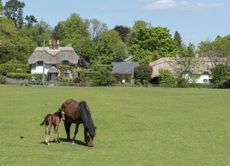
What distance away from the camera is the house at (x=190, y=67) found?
4016 inches

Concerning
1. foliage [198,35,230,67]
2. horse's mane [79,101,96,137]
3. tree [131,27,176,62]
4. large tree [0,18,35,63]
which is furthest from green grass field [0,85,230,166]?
tree [131,27,176,62]

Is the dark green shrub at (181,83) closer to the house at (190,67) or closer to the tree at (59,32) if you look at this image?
the house at (190,67)

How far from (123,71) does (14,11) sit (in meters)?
78.4

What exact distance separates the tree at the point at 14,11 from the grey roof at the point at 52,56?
6543 centimetres

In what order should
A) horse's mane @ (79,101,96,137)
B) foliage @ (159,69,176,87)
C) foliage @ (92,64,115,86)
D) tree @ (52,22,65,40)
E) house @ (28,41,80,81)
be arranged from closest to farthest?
1. horse's mane @ (79,101,96,137)
2. foliage @ (92,64,115,86)
3. foliage @ (159,69,176,87)
4. house @ (28,41,80,81)
5. tree @ (52,22,65,40)

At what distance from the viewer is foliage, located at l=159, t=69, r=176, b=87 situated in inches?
3574

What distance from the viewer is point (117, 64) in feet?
381

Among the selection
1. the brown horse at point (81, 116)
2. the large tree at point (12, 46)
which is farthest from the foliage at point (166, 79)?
the brown horse at point (81, 116)

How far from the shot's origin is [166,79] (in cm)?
9450

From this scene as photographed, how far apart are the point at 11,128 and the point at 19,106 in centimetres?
1181

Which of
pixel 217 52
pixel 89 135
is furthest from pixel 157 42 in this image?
pixel 89 135

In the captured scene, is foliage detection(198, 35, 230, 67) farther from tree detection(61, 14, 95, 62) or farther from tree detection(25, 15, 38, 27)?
tree detection(25, 15, 38, 27)

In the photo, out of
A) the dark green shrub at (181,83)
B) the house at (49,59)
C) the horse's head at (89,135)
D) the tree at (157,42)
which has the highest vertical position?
the tree at (157,42)

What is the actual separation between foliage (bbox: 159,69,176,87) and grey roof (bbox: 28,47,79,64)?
23687 mm
